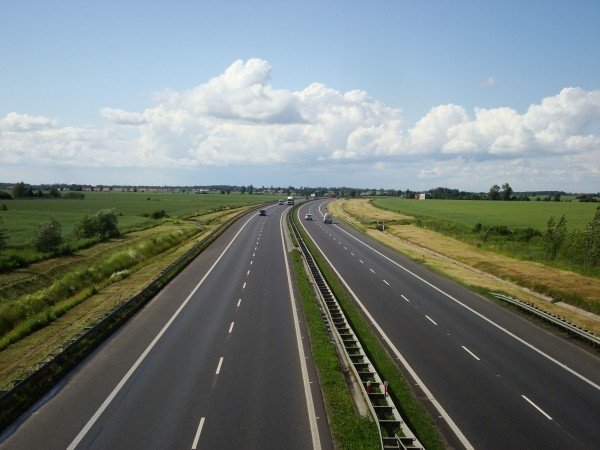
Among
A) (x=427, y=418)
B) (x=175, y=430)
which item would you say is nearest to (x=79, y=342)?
(x=175, y=430)

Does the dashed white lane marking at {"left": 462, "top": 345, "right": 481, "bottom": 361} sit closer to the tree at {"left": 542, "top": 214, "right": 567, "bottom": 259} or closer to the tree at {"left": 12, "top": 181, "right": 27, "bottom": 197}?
the tree at {"left": 542, "top": 214, "right": 567, "bottom": 259}

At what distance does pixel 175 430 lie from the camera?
14.4 meters

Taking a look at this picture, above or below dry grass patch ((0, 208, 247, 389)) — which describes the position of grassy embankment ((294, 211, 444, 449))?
below

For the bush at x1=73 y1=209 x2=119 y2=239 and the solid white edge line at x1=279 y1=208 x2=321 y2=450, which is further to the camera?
the bush at x1=73 y1=209 x2=119 y2=239

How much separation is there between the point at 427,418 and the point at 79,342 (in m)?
15.9

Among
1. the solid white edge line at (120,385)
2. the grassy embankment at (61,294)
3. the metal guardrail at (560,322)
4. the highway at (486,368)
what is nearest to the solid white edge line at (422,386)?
the highway at (486,368)

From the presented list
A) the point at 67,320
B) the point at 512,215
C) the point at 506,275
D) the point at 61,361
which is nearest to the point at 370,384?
the point at 61,361

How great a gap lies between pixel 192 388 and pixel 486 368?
1279cm

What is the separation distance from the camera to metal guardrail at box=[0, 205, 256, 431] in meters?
15.7

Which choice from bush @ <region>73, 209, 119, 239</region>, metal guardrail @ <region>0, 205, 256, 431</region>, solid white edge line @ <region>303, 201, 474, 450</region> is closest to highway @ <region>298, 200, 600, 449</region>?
solid white edge line @ <region>303, 201, 474, 450</region>

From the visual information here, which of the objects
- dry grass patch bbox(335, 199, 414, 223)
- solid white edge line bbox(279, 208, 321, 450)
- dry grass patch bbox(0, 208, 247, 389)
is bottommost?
solid white edge line bbox(279, 208, 321, 450)

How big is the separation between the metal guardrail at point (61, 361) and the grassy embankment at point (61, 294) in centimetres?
86

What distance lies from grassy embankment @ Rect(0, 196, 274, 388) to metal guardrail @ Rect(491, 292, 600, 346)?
26.6m

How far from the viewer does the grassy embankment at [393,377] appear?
14.8 metres
